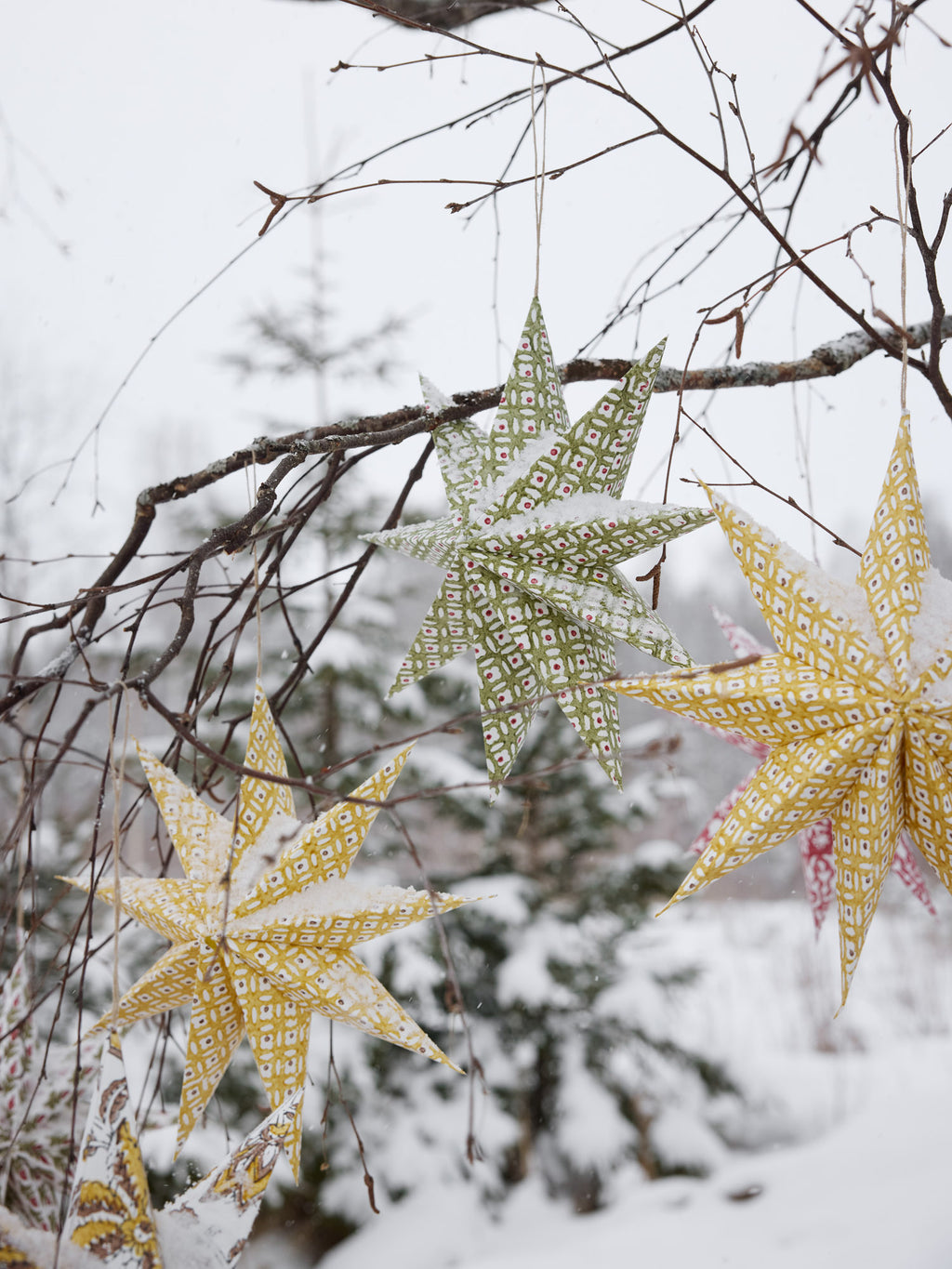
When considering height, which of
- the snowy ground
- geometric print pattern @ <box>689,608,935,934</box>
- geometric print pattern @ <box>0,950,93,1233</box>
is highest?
geometric print pattern @ <box>689,608,935,934</box>

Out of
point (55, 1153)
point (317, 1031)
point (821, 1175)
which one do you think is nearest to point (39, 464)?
point (317, 1031)

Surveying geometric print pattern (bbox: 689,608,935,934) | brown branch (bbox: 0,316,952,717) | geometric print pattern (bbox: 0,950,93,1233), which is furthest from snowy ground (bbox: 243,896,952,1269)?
brown branch (bbox: 0,316,952,717)

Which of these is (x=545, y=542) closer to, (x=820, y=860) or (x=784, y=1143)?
(x=820, y=860)

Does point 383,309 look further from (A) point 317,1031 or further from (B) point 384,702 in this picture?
(A) point 317,1031

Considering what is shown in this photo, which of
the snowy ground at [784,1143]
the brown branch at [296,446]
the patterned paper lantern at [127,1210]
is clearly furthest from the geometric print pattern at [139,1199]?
the snowy ground at [784,1143]

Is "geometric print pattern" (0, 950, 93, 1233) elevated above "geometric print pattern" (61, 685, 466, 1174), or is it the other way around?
"geometric print pattern" (61, 685, 466, 1174)

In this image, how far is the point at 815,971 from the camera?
2107mm

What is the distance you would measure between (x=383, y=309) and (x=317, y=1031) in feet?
5.34

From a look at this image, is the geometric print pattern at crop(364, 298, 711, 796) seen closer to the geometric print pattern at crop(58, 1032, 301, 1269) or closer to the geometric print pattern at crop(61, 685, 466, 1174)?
the geometric print pattern at crop(61, 685, 466, 1174)

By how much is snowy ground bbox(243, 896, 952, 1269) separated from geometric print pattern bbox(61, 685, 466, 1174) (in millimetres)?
1157

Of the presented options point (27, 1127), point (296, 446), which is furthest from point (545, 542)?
point (27, 1127)

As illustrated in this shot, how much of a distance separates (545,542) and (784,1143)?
1.95 m

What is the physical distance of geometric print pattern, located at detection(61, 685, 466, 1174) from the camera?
41cm

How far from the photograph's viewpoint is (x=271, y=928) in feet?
1.31
